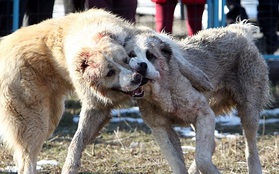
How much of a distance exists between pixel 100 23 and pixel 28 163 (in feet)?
4.29

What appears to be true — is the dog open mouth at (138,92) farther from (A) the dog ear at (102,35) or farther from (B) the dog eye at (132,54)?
(A) the dog ear at (102,35)

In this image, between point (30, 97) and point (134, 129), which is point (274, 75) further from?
point (30, 97)

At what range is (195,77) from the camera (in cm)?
623

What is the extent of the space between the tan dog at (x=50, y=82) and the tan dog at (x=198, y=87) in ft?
0.86

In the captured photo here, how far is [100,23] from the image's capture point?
20.9 ft

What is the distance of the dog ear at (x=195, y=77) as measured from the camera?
245 inches

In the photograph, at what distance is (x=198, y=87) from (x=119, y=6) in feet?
9.47

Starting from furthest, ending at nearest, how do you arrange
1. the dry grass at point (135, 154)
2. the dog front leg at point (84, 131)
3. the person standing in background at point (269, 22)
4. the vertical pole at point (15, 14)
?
1. the person standing in background at point (269, 22)
2. the vertical pole at point (15, 14)
3. the dry grass at point (135, 154)
4. the dog front leg at point (84, 131)

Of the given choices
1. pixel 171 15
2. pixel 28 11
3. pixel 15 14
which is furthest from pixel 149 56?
pixel 28 11

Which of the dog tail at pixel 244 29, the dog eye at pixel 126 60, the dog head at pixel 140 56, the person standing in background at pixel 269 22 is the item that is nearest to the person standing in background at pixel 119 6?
the dog tail at pixel 244 29

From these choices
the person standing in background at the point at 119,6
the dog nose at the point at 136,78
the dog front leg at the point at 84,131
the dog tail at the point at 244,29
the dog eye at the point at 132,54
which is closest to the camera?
the dog nose at the point at 136,78

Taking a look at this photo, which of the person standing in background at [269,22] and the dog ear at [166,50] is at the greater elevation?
the dog ear at [166,50]

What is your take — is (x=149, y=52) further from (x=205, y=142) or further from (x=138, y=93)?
(x=205, y=142)

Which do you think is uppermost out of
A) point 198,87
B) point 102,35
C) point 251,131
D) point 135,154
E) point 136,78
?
point 102,35
